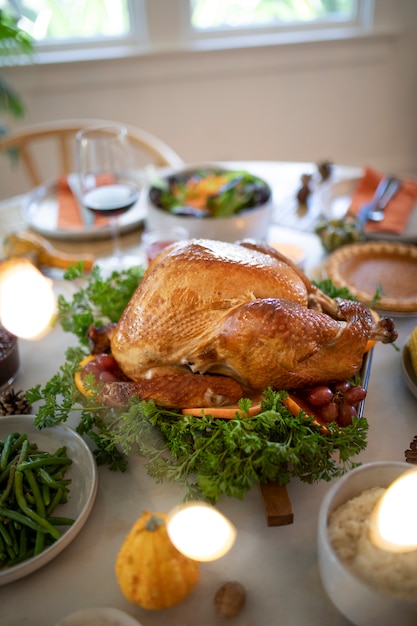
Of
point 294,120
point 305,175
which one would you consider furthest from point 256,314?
point 294,120

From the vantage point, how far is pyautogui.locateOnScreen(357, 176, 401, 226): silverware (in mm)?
2104

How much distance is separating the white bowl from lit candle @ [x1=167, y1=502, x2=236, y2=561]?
0.20m

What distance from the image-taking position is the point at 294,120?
15.1ft

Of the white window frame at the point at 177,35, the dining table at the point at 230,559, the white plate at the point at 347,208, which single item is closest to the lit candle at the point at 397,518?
the dining table at the point at 230,559

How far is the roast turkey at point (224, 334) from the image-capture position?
120 centimetres

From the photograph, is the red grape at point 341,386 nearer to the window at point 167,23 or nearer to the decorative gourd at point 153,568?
the decorative gourd at point 153,568

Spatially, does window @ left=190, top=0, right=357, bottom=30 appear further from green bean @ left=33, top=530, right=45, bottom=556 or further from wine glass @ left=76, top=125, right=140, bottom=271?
green bean @ left=33, top=530, right=45, bottom=556

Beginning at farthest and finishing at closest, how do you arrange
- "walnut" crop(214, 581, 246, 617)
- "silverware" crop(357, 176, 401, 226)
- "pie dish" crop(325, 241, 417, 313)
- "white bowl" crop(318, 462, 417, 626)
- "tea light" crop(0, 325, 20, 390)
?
"silverware" crop(357, 176, 401, 226) → "pie dish" crop(325, 241, 417, 313) → "tea light" crop(0, 325, 20, 390) → "walnut" crop(214, 581, 246, 617) → "white bowl" crop(318, 462, 417, 626)

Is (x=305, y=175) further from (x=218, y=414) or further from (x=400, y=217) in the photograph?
(x=218, y=414)

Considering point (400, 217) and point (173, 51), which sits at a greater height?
point (173, 51)

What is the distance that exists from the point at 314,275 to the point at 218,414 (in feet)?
2.75

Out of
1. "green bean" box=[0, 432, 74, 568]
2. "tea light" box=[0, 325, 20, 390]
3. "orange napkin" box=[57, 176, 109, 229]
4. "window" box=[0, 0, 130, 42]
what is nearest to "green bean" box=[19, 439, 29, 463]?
"green bean" box=[0, 432, 74, 568]

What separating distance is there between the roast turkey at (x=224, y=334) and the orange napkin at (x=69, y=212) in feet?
3.09

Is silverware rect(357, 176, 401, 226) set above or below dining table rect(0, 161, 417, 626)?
above
